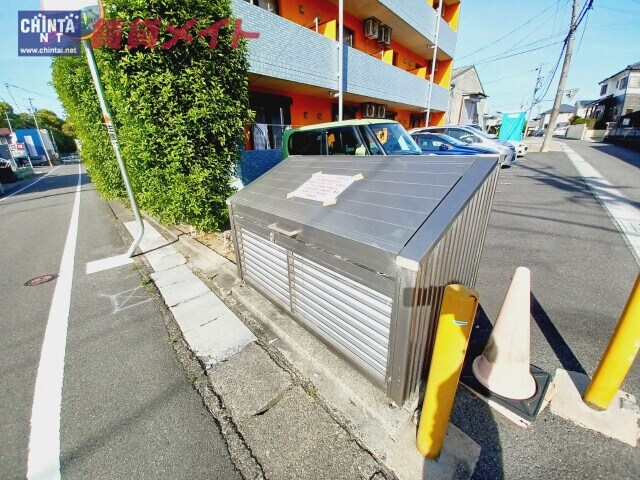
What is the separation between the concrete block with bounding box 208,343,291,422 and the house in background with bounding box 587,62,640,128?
44.7 meters

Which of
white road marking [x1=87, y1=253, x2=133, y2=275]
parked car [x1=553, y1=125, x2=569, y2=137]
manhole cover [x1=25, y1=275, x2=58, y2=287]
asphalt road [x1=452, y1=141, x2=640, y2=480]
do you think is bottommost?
manhole cover [x1=25, y1=275, x2=58, y2=287]

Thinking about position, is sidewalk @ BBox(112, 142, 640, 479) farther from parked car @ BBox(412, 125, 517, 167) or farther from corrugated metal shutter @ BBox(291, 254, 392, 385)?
parked car @ BBox(412, 125, 517, 167)

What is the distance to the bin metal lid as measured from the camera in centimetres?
179

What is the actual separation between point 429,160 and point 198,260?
160 inches

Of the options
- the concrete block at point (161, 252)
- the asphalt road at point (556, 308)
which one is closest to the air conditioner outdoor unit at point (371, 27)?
the asphalt road at point (556, 308)

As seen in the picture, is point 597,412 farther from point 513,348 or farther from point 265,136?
point 265,136

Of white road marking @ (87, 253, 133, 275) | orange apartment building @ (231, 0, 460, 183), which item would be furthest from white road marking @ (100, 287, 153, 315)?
orange apartment building @ (231, 0, 460, 183)

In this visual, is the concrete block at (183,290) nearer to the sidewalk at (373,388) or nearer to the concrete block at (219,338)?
the sidewalk at (373,388)

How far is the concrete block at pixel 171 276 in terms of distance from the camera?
3990mm

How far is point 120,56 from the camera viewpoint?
393 centimetres

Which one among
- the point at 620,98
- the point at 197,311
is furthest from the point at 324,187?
the point at 620,98

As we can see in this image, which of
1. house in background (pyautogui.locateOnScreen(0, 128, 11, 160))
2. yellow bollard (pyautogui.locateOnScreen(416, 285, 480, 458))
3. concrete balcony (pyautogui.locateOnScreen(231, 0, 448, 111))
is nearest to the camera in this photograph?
yellow bollard (pyautogui.locateOnScreen(416, 285, 480, 458))

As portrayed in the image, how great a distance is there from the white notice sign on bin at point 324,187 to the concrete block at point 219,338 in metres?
1.58

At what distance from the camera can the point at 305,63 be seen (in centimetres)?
811
